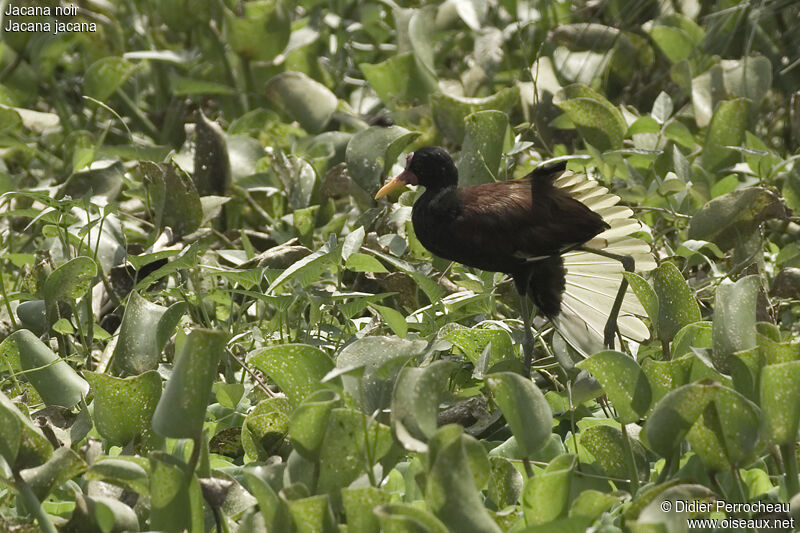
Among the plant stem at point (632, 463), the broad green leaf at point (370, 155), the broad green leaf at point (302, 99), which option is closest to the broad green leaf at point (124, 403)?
the plant stem at point (632, 463)

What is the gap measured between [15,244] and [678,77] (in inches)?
72.4

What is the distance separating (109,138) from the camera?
375cm

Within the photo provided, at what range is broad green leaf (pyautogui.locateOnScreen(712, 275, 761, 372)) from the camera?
1.73m

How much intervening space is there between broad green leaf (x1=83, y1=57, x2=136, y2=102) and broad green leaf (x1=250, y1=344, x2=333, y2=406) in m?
1.78

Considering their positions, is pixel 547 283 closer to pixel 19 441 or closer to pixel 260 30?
pixel 19 441

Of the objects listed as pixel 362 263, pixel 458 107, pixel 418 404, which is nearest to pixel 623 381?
pixel 418 404

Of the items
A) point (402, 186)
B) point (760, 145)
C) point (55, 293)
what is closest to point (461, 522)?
point (55, 293)

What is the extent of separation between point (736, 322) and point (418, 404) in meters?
0.52

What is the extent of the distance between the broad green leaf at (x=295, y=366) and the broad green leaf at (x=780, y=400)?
623 mm

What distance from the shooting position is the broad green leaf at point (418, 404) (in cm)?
157

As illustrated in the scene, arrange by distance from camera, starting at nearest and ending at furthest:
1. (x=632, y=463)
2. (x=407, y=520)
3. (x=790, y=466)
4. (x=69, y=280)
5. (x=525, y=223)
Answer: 1. (x=407, y=520)
2. (x=790, y=466)
3. (x=632, y=463)
4. (x=69, y=280)
5. (x=525, y=223)

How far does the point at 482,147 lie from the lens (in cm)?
273

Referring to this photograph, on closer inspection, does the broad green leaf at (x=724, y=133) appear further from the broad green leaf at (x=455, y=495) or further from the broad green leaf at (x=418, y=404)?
the broad green leaf at (x=455, y=495)

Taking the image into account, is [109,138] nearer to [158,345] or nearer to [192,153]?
[192,153]
